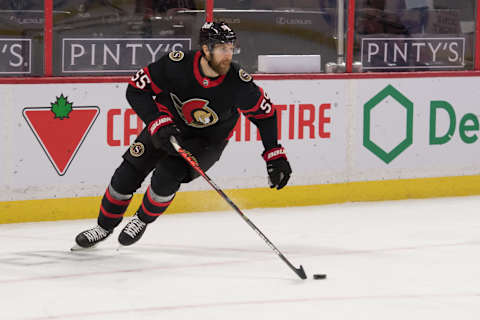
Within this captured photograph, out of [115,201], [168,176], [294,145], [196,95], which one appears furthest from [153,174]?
[294,145]

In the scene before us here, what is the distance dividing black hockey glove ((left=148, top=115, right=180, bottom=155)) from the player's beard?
0.96 feet

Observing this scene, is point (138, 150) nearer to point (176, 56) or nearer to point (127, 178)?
point (127, 178)

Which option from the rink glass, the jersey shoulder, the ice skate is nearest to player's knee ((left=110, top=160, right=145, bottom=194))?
the ice skate

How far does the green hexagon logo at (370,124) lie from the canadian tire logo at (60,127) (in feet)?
5.78

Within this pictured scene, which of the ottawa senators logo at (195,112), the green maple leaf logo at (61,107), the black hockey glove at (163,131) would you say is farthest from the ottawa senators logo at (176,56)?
the green maple leaf logo at (61,107)

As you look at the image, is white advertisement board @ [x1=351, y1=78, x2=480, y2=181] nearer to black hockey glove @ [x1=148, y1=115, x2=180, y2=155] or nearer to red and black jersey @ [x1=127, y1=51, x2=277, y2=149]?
red and black jersey @ [x1=127, y1=51, x2=277, y2=149]

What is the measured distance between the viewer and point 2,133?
5883 millimetres

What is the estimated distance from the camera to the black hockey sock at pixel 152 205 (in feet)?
16.5

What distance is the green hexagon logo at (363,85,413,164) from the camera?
22.7ft

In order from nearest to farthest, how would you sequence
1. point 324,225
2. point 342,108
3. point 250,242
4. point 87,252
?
1. point 87,252
2. point 250,242
3. point 324,225
4. point 342,108

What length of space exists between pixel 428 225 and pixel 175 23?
1.83 m

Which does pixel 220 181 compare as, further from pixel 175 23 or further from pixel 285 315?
pixel 285 315

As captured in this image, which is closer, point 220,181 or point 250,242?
point 250,242

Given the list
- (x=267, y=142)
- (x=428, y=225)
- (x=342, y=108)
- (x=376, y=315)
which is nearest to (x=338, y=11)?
(x=342, y=108)
